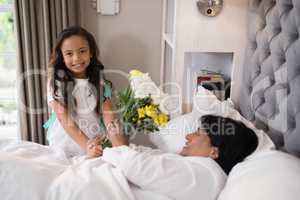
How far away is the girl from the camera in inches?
69.2

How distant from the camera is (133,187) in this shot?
3.83 feet

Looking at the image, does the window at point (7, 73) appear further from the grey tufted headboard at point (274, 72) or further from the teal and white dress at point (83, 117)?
the grey tufted headboard at point (274, 72)

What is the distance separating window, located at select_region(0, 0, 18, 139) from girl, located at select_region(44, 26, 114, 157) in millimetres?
672

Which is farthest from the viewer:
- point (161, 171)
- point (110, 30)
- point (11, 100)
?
point (11, 100)

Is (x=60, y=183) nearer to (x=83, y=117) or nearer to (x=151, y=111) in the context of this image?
(x=151, y=111)

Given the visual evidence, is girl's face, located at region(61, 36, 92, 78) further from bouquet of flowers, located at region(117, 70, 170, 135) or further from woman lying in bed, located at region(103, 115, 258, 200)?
woman lying in bed, located at region(103, 115, 258, 200)

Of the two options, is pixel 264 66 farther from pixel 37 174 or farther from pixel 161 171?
pixel 37 174

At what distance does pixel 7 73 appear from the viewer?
2.46 m

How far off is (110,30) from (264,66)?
1.21 metres

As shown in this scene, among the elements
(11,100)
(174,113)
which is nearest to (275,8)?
(174,113)

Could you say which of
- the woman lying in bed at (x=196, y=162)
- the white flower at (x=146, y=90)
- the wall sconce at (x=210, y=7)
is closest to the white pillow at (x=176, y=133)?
the woman lying in bed at (x=196, y=162)

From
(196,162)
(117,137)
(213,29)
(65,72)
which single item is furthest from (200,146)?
(65,72)

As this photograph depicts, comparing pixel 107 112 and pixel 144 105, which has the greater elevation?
pixel 144 105

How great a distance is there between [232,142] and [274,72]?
349 mm
